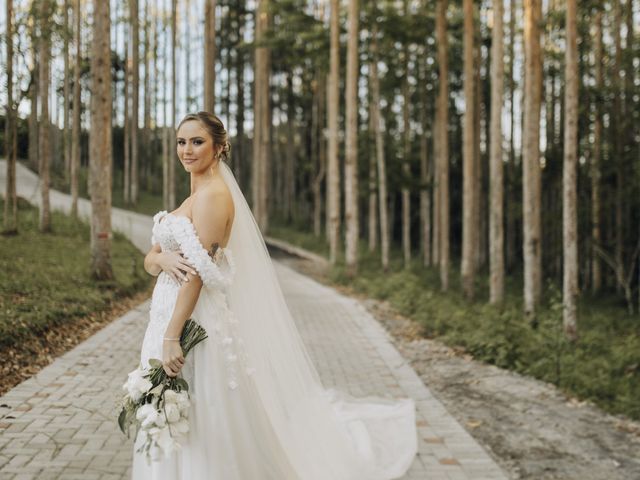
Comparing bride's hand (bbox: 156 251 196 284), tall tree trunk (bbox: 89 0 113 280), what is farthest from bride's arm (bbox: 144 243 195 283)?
tall tree trunk (bbox: 89 0 113 280)

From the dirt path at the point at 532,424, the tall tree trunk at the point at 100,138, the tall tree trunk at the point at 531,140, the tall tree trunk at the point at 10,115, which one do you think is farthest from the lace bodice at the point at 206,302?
the tall tree trunk at the point at 10,115

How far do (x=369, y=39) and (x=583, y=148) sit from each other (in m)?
7.84

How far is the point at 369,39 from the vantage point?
21203 mm

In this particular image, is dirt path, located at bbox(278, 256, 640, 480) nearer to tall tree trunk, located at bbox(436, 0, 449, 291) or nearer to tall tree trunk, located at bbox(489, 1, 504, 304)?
tall tree trunk, located at bbox(489, 1, 504, 304)

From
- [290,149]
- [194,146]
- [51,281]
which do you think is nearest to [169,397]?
[194,146]

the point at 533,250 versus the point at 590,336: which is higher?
the point at 533,250

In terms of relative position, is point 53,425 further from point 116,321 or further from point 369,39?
point 369,39

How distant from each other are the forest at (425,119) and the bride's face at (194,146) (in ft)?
20.4

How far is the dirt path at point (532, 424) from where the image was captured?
190 inches

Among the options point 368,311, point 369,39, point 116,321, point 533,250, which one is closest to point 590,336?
point 533,250

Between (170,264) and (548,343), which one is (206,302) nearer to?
(170,264)

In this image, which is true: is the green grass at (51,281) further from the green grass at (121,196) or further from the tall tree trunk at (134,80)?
the green grass at (121,196)

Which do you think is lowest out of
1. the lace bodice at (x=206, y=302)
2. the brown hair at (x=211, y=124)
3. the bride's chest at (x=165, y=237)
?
the lace bodice at (x=206, y=302)

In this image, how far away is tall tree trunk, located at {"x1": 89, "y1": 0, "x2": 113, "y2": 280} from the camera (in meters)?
12.2
